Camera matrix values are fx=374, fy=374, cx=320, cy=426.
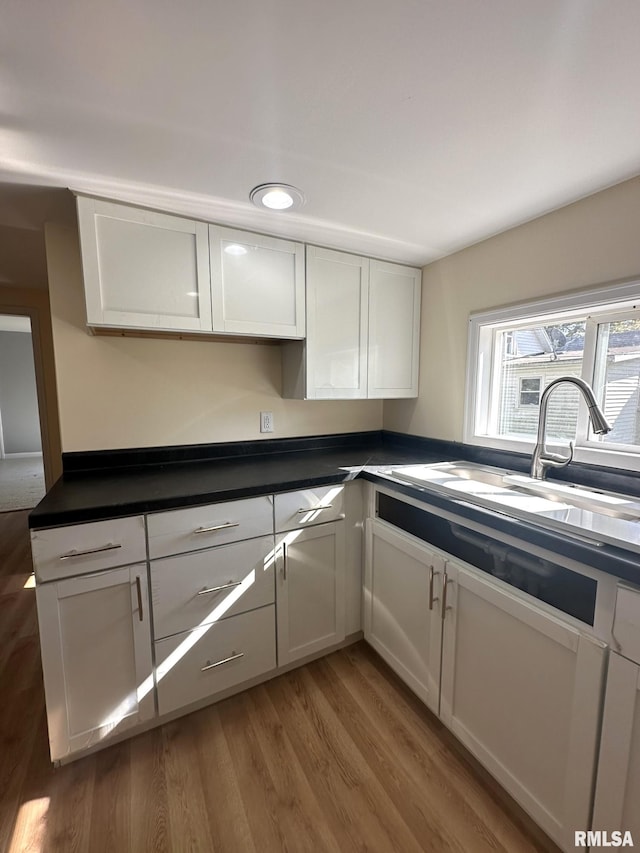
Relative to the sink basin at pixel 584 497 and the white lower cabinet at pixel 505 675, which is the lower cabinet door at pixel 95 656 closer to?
the white lower cabinet at pixel 505 675

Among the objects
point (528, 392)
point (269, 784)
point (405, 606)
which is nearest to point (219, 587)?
point (269, 784)

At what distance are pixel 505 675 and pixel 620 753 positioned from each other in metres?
0.31

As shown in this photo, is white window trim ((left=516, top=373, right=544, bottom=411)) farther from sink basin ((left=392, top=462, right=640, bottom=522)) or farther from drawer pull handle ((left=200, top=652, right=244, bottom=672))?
drawer pull handle ((left=200, top=652, right=244, bottom=672))

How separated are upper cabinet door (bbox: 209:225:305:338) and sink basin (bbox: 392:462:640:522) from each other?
0.91 m

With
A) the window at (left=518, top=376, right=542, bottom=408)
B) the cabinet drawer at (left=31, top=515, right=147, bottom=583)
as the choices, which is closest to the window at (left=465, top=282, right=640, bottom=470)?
the window at (left=518, top=376, right=542, bottom=408)

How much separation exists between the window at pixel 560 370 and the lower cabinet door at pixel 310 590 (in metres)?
0.94

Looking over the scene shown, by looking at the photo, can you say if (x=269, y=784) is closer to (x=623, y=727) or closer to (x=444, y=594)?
(x=444, y=594)

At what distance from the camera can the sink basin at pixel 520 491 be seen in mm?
1241

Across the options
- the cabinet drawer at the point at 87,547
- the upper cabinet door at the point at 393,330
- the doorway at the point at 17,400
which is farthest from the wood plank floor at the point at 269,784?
the doorway at the point at 17,400

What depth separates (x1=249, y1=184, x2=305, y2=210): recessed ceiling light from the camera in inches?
53.3

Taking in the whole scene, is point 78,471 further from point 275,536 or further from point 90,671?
point 275,536

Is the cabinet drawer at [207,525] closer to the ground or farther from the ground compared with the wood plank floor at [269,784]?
farther from the ground

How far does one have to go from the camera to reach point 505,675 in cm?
115

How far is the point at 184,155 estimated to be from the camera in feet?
3.85
